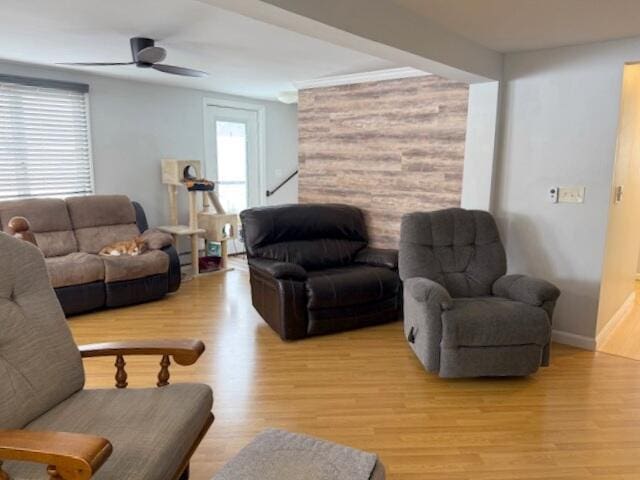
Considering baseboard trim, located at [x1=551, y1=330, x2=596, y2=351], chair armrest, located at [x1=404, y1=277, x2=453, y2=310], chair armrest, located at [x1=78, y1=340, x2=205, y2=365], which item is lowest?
baseboard trim, located at [x1=551, y1=330, x2=596, y2=351]

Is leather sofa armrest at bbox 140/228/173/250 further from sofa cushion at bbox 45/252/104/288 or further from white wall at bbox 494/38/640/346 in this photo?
white wall at bbox 494/38/640/346

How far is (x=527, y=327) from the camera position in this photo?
9.10 ft

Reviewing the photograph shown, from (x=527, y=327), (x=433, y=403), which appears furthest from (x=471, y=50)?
(x=433, y=403)

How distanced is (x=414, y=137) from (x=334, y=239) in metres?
1.18

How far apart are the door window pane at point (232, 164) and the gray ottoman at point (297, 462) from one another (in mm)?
5239

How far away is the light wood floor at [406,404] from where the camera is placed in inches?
83.9

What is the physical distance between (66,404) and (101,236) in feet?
11.3

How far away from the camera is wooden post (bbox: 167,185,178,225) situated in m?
5.62

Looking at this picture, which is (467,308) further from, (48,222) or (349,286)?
(48,222)

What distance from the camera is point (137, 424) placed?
1.53 metres

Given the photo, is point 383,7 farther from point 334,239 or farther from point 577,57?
point 334,239

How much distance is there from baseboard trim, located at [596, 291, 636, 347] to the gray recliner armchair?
36.6 inches

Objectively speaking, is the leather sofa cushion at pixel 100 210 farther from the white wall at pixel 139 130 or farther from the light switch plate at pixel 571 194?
the light switch plate at pixel 571 194

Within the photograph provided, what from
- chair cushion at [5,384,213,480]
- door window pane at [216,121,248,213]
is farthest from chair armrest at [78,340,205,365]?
door window pane at [216,121,248,213]
